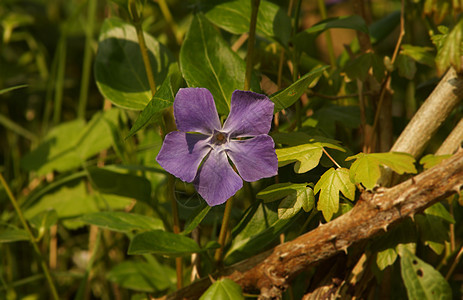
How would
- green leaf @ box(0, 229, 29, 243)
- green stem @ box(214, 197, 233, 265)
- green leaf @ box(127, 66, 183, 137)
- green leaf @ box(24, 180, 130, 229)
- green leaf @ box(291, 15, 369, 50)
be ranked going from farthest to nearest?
green leaf @ box(24, 180, 130, 229) < green leaf @ box(0, 229, 29, 243) < green leaf @ box(291, 15, 369, 50) < green stem @ box(214, 197, 233, 265) < green leaf @ box(127, 66, 183, 137)

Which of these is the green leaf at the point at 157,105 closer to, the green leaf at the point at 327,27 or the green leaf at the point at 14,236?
the green leaf at the point at 327,27

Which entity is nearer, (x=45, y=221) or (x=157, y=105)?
(x=157, y=105)

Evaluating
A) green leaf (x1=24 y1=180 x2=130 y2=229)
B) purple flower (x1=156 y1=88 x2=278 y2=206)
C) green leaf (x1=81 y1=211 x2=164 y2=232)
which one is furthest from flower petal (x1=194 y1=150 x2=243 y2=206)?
green leaf (x1=24 y1=180 x2=130 y2=229)

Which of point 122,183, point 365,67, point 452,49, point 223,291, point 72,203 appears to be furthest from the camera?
point 72,203

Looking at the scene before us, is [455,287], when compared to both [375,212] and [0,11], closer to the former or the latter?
[375,212]

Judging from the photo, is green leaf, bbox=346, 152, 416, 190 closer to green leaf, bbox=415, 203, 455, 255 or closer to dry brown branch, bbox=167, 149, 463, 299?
dry brown branch, bbox=167, 149, 463, 299

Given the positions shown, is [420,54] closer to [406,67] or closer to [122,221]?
[406,67]

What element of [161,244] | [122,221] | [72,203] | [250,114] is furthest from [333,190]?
[72,203]
